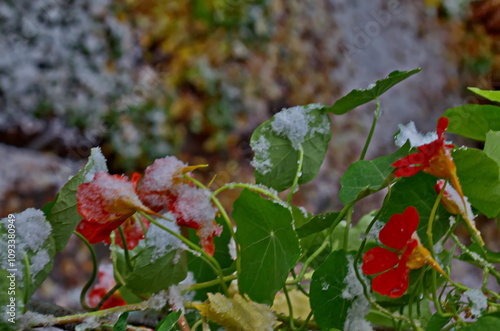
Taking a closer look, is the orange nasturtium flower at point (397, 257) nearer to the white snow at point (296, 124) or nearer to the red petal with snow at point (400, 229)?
the red petal with snow at point (400, 229)

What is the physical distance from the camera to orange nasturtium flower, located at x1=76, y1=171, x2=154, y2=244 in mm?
336

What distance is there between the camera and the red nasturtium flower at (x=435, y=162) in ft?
1.03

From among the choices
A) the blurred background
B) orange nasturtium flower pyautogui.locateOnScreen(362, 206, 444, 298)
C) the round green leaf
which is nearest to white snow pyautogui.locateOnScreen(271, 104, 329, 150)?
the round green leaf

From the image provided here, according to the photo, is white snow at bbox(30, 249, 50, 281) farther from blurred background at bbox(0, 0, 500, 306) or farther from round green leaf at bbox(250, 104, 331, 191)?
blurred background at bbox(0, 0, 500, 306)

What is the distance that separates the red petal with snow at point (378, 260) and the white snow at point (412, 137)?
0.07 metres

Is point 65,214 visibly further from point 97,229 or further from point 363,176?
point 363,176

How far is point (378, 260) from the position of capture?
33 centimetres

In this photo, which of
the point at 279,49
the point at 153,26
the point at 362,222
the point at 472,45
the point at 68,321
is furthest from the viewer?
the point at 472,45

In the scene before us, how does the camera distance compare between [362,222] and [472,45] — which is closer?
[362,222]

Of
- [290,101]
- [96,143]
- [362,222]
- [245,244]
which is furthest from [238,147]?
[245,244]

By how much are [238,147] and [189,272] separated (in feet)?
4.68

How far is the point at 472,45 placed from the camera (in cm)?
280

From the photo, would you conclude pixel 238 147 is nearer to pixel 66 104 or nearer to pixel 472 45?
pixel 66 104

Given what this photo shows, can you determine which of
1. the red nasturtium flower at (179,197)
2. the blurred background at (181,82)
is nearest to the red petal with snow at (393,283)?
the red nasturtium flower at (179,197)
